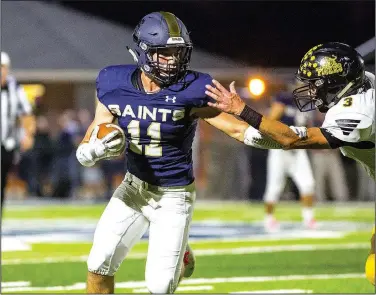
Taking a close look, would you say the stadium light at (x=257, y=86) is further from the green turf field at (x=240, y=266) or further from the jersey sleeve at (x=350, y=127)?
the green turf field at (x=240, y=266)

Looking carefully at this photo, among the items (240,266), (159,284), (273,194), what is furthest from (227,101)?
(273,194)

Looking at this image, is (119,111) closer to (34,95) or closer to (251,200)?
(251,200)

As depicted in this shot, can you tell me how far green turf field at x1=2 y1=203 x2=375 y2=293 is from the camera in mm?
6672

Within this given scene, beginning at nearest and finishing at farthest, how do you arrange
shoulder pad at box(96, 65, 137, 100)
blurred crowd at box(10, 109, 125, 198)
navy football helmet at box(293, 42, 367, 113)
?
1. navy football helmet at box(293, 42, 367, 113)
2. shoulder pad at box(96, 65, 137, 100)
3. blurred crowd at box(10, 109, 125, 198)

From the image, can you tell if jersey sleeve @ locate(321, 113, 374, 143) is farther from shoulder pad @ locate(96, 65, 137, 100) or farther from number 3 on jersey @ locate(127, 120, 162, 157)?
shoulder pad @ locate(96, 65, 137, 100)

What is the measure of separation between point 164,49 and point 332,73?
2.79 ft

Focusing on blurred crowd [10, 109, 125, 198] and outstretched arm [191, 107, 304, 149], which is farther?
blurred crowd [10, 109, 125, 198]

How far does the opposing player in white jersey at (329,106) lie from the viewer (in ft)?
15.9

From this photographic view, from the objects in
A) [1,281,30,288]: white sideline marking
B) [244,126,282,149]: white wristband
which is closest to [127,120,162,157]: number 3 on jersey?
[244,126,282,149]: white wristband

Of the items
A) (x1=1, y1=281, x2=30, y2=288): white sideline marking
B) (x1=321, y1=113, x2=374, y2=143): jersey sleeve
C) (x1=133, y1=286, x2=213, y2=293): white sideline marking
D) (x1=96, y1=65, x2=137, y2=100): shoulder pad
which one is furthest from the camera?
(x1=1, y1=281, x2=30, y2=288): white sideline marking

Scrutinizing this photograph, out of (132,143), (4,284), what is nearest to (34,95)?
(4,284)

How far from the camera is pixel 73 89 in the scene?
18.2m

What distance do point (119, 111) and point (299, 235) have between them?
515 cm

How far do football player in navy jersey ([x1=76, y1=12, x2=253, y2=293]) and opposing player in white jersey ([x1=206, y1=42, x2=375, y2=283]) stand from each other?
211mm
